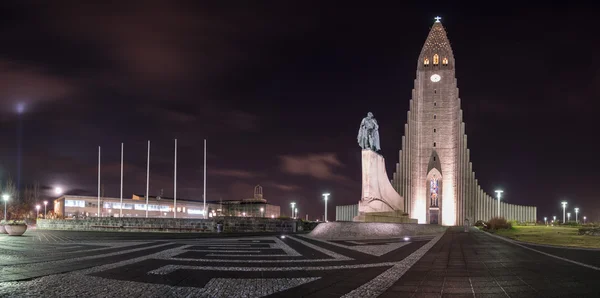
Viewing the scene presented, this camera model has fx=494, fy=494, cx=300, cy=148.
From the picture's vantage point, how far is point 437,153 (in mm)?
68562

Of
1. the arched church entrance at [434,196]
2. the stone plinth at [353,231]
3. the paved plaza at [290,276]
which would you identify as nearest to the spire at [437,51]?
the arched church entrance at [434,196]

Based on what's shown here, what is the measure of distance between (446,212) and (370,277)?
201ft

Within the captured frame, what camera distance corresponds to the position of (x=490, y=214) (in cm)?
7056

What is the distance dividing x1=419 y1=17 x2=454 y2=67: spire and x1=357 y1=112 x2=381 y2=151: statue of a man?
121 feet

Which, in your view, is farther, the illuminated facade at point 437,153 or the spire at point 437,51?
the spire at point 437,51

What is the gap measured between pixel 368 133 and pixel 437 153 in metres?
36.3

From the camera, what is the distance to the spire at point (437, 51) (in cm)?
6875

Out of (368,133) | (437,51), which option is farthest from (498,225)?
(437,51)

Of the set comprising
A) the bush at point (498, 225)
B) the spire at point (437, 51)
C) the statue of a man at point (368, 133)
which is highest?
the spire at point (437, 51)

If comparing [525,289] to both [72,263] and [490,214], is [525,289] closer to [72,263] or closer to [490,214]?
[72,263]

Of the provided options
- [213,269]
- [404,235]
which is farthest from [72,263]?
[404,235]

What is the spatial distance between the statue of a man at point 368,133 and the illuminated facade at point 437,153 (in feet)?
112

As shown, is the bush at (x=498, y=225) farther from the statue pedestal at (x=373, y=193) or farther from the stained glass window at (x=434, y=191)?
the stained glass window at (x=434, y=191)

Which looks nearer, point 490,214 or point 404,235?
point 404,235
